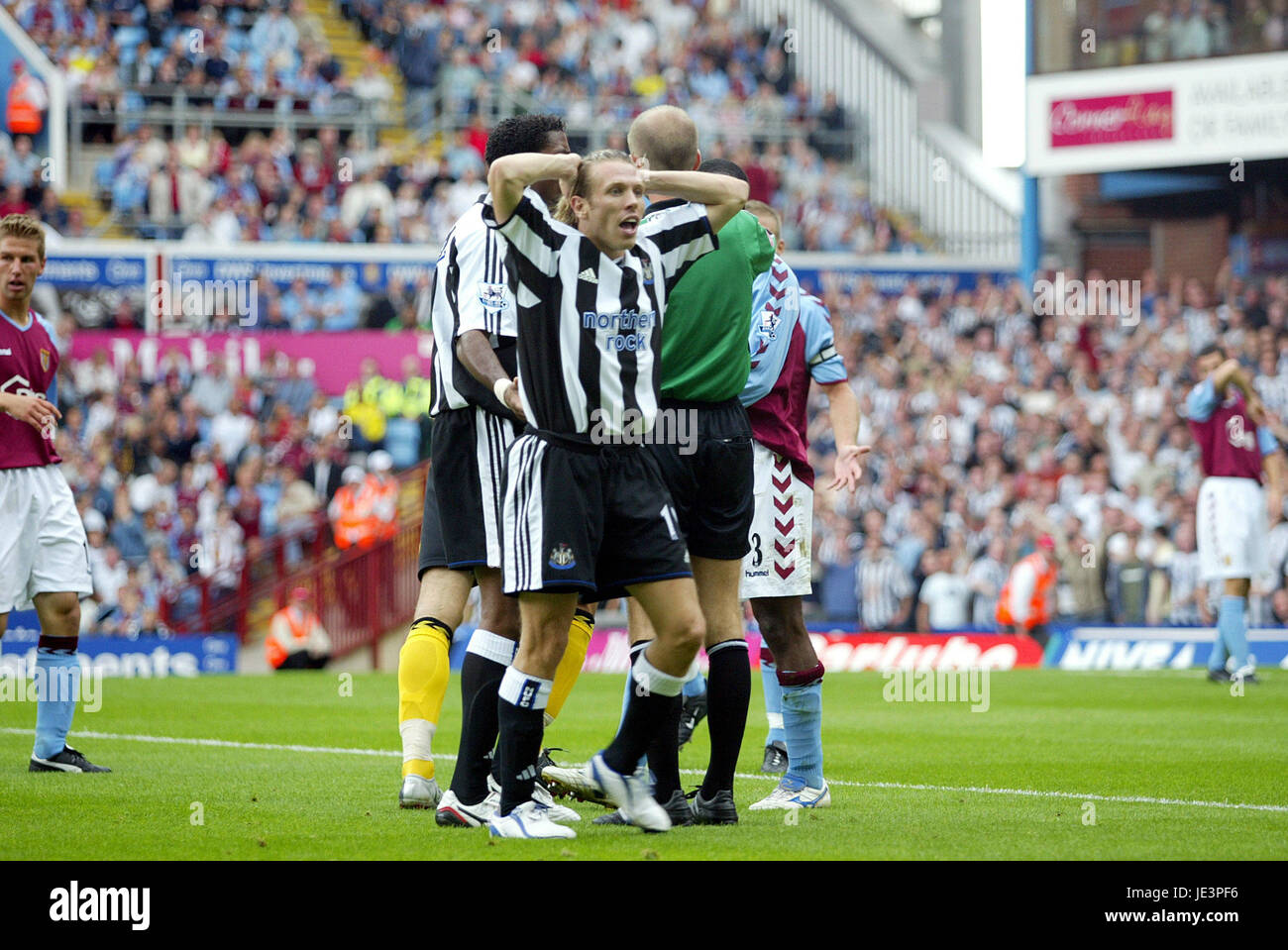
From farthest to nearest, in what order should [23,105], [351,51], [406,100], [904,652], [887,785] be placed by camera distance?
[351,51] < [406,100] < [23,105] < [904,652] < [887,785]

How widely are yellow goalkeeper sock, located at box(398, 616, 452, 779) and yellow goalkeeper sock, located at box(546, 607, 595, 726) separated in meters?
0.50

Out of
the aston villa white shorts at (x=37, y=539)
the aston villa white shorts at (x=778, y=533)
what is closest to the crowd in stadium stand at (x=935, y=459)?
the aston villa white shorts at (x=37, y=539)

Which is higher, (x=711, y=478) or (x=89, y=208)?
(x=89, y=208)

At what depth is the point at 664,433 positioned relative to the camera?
6.92 metres

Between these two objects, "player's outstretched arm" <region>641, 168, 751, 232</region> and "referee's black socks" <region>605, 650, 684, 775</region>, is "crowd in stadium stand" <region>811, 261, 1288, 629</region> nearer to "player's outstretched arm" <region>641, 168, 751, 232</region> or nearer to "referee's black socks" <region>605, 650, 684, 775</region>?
"referee's black socks" <region>605, 650, 684, 775</region>

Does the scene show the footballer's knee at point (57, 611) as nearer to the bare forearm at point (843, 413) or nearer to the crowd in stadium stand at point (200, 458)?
the bare forearm at point (843, 413)

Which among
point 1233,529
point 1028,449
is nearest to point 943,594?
point 1028,449

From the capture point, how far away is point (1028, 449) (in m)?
22.5

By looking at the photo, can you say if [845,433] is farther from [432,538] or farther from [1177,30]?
[1177,30]

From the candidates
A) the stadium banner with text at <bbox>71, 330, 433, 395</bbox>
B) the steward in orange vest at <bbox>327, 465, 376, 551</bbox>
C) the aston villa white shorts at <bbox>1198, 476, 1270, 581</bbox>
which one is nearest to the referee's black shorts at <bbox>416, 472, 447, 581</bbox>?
the aston villa white shorts at <bbox>1198, 476, 1270, 581</bbox>

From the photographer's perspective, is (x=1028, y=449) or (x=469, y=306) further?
(x=1028, y=449)

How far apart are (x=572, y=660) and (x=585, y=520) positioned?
1.55m

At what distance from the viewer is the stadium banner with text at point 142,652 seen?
18.4m
